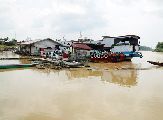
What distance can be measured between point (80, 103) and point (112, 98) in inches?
75.8

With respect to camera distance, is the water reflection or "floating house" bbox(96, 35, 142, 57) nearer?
the water reflection

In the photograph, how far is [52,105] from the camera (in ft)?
35.3

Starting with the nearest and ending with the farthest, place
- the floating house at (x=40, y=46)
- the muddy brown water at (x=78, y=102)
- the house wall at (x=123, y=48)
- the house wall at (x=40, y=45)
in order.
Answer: the muddy brown water at (x=78, y=102) < the house wall at (x=123, y=48) < the floating house at (x=40, y=46) < the house wall at (x=40, y=45)

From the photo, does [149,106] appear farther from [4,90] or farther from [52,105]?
[4,90]

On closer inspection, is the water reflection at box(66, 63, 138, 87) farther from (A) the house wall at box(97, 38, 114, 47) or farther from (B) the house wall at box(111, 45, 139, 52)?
(A) the house wall at box(97, 38, 114, 47)

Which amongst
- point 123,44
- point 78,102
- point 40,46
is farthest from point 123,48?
point 78,102

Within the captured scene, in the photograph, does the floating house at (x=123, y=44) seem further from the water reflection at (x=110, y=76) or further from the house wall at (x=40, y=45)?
the water reflection at (x=110, y=76)

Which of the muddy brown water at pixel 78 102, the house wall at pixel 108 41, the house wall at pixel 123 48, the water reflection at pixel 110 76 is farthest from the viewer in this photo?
the house wall at pixel 108 41

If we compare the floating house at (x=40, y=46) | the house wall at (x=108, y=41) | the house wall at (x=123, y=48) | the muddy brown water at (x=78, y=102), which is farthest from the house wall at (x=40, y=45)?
the muddy brown water at (x=78, y=102)

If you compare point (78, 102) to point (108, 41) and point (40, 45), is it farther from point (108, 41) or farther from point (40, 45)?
point (40, 45)

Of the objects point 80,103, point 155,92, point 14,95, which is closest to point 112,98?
point 80,103

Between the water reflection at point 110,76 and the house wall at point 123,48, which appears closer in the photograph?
the water reflection at point 110,76

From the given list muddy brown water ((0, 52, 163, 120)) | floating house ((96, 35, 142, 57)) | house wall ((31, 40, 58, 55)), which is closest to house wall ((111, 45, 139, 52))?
floating house ((96, 35, 142, 57))

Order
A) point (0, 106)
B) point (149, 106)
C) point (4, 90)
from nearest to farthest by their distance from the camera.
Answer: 1. point (0, 106)
2. point (149, 106)
3. point (4, 90)
